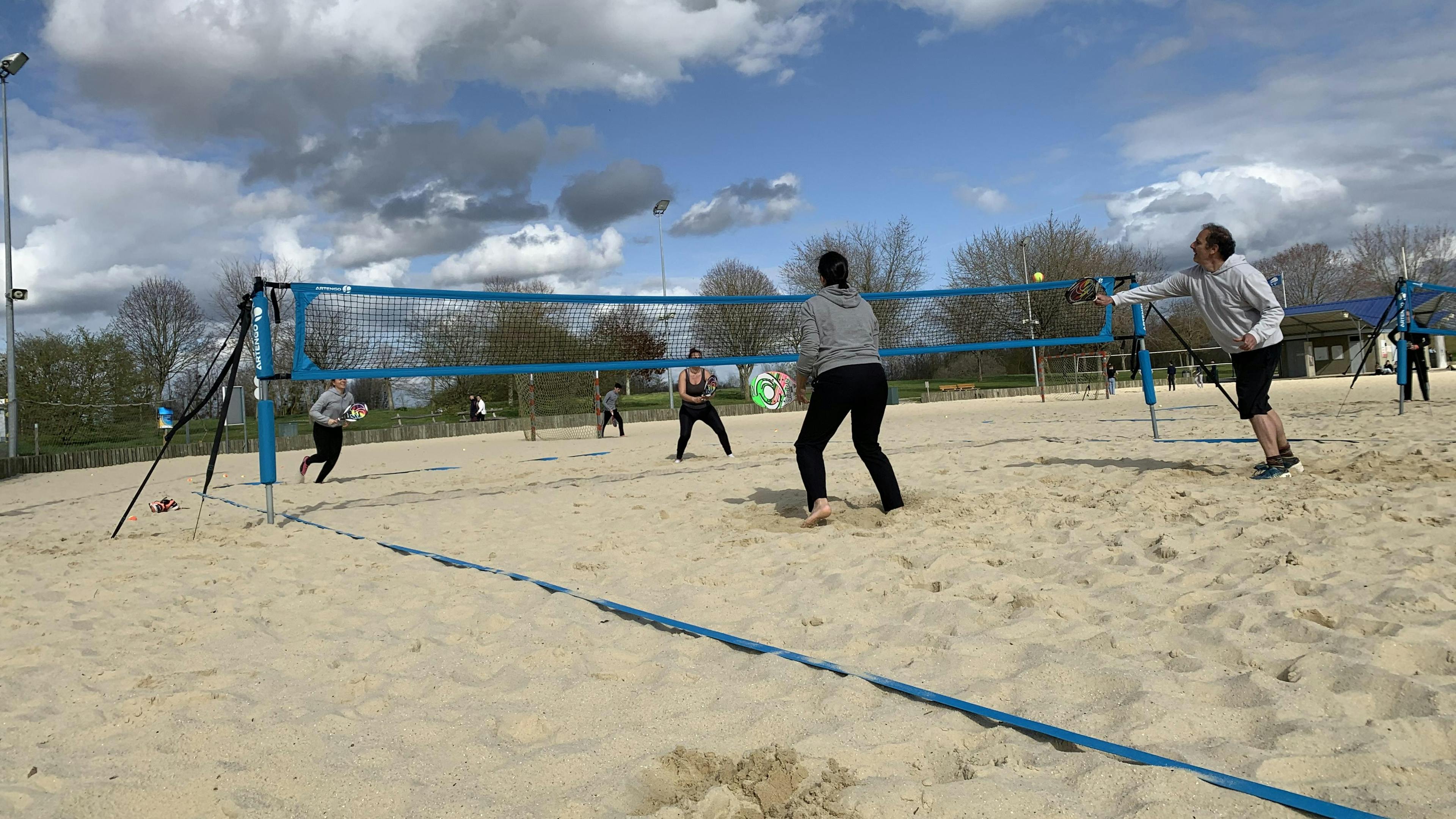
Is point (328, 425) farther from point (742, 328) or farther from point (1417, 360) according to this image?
point (1417, 360)

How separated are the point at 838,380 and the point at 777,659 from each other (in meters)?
2.49

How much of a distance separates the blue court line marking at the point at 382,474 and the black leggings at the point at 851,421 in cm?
699

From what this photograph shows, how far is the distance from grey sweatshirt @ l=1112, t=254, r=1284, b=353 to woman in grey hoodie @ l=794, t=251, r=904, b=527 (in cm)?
221

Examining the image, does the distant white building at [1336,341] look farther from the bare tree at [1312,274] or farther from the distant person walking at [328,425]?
the distant person walking at [328,425]

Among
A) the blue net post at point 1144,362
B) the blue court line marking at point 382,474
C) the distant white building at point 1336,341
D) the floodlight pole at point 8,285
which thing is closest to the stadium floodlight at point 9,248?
the floodlight pole at point 8,285

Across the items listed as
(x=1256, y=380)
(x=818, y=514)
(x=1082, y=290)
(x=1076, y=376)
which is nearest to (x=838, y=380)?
(x=818, y=514)

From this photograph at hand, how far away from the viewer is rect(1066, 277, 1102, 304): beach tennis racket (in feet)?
27.7

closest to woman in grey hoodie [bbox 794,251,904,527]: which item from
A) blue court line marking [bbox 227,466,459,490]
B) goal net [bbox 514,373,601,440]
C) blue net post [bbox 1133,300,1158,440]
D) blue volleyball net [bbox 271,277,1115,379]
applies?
blue volleyball net [bbox 271,277,1115,379]

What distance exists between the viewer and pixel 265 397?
6734 mm

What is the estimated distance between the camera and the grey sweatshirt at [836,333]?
5.04 meters

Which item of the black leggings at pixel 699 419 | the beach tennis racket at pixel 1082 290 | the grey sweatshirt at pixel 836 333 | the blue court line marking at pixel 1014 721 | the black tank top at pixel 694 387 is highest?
the beach tennis racket at pixel 1082 290

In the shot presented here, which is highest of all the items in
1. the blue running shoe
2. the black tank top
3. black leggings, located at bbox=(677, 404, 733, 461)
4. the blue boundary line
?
the black tank top

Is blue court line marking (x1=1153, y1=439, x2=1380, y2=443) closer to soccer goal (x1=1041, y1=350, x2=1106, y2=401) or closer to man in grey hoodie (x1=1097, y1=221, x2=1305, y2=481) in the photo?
man in grey hoodie (x1=1097, y1=221, x2=1305, y2=481)

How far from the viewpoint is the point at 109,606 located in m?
3.81
